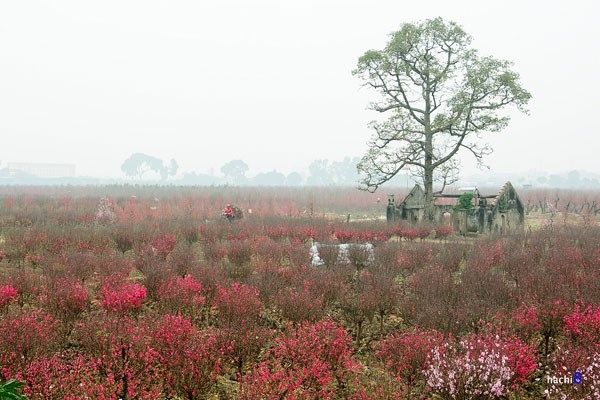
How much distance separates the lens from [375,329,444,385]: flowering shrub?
5012 mm

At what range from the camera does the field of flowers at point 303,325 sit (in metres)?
4.67

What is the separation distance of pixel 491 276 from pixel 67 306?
712 cm

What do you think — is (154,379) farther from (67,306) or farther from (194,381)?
(67,306)

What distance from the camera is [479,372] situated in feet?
14.7

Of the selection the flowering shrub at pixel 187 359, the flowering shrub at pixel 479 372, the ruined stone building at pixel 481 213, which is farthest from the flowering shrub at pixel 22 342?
the ruined stone building at pixel 481 213

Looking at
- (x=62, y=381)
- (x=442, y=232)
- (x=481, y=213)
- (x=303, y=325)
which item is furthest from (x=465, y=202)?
(x=62, y=381)

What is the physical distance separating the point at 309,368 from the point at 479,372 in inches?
68.0

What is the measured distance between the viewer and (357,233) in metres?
15.2

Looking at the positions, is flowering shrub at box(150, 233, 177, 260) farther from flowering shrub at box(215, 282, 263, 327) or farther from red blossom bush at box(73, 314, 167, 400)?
red blossom bush at box(73, 314, 167, 400)

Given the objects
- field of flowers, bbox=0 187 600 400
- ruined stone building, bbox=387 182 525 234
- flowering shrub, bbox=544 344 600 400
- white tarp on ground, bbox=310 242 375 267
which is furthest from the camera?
ruined stone building, bbox=387 182 525 234

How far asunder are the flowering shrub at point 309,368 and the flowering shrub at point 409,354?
0.43m

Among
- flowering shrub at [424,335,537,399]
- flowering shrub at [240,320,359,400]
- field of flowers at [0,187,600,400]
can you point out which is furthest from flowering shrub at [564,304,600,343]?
flowering shrub at [240,320,359,400]

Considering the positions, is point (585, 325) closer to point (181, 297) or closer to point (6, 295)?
point (181, 297)

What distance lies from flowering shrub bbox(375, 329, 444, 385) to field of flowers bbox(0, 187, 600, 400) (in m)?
0.02
